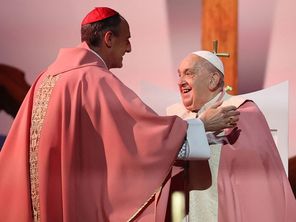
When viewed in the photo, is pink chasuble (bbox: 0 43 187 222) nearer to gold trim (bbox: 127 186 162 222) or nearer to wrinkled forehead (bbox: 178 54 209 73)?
gold trim (bbox: 127 186 162 222)

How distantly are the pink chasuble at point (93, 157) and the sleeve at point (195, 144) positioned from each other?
4cm

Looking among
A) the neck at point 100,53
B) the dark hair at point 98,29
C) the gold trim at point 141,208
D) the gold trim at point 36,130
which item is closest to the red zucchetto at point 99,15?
the dark hair at point 98,29

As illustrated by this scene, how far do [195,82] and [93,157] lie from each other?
670 millimetres

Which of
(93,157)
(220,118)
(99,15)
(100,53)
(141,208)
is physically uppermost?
(99,15)

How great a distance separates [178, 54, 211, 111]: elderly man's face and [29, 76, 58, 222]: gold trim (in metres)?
0.63

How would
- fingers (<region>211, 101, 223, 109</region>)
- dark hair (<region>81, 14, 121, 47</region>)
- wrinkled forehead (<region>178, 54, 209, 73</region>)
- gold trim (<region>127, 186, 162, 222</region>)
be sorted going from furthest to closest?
wrinkled forehead (<region>178, 54, 209, 73</region>) → fingers (<region>211, 101, 223, 109</region>) → dark hair (<region>81, 14, 121, 47</region>) → gold trim (<region>127, 186, 162, 222</region>)

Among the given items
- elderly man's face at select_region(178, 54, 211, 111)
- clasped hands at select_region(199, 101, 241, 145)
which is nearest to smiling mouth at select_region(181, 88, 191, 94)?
elderly man's face at select_region(178, 54, 211, 111)

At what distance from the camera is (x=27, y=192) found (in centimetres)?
233

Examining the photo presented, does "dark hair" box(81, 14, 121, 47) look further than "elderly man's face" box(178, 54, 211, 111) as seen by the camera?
No

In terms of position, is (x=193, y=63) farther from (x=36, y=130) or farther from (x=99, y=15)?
(x=36, y=130)

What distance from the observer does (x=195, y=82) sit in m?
2.67

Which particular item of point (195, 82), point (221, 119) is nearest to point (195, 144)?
point (221, 119)

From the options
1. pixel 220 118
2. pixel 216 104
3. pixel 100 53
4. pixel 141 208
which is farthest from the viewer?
pixel 216 104

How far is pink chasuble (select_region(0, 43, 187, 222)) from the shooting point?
2.23 metres
